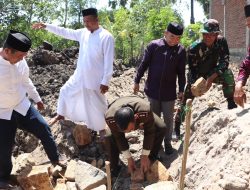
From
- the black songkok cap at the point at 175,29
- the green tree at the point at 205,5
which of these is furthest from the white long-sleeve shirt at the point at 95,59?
the green tree at the point at 205,5

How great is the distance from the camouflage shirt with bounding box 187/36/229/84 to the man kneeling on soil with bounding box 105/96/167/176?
1.07 meters

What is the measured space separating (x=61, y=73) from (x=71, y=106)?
3.77 metres

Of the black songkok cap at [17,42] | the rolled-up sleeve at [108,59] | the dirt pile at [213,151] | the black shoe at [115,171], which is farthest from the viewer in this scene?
the rolled-up sleeve at [108,59]

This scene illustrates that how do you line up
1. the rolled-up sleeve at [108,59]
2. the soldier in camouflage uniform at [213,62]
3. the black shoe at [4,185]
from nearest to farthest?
the black shoe at [4,185]
the soldier in camouflage uniform at [213,62]
the rolled-up sleeve at [108,59]

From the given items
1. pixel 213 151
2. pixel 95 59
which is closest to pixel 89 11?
pixel 95 59

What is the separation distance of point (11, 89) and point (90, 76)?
1.25 m

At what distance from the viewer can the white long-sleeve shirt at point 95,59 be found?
5.43 meters

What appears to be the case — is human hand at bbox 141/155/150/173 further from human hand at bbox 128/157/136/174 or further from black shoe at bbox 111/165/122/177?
black shoe at bbox 111/165/122/177

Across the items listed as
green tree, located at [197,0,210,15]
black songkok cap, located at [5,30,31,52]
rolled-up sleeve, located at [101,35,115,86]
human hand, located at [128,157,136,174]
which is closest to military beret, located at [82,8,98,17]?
rolled-up sleeve, located at [101,35,115,86]

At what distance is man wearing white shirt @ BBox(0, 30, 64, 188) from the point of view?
14.6 ft

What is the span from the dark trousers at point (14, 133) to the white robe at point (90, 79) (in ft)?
3.00

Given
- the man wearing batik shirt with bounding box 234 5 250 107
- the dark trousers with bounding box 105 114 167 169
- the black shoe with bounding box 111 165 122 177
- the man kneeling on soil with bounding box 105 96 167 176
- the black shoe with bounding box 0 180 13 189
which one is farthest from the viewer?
the black shoe with bounding box 111 165 122 177

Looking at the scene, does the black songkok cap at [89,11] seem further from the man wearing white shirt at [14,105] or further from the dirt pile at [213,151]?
the dirt pile at [213,151]

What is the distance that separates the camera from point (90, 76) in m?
5.59
